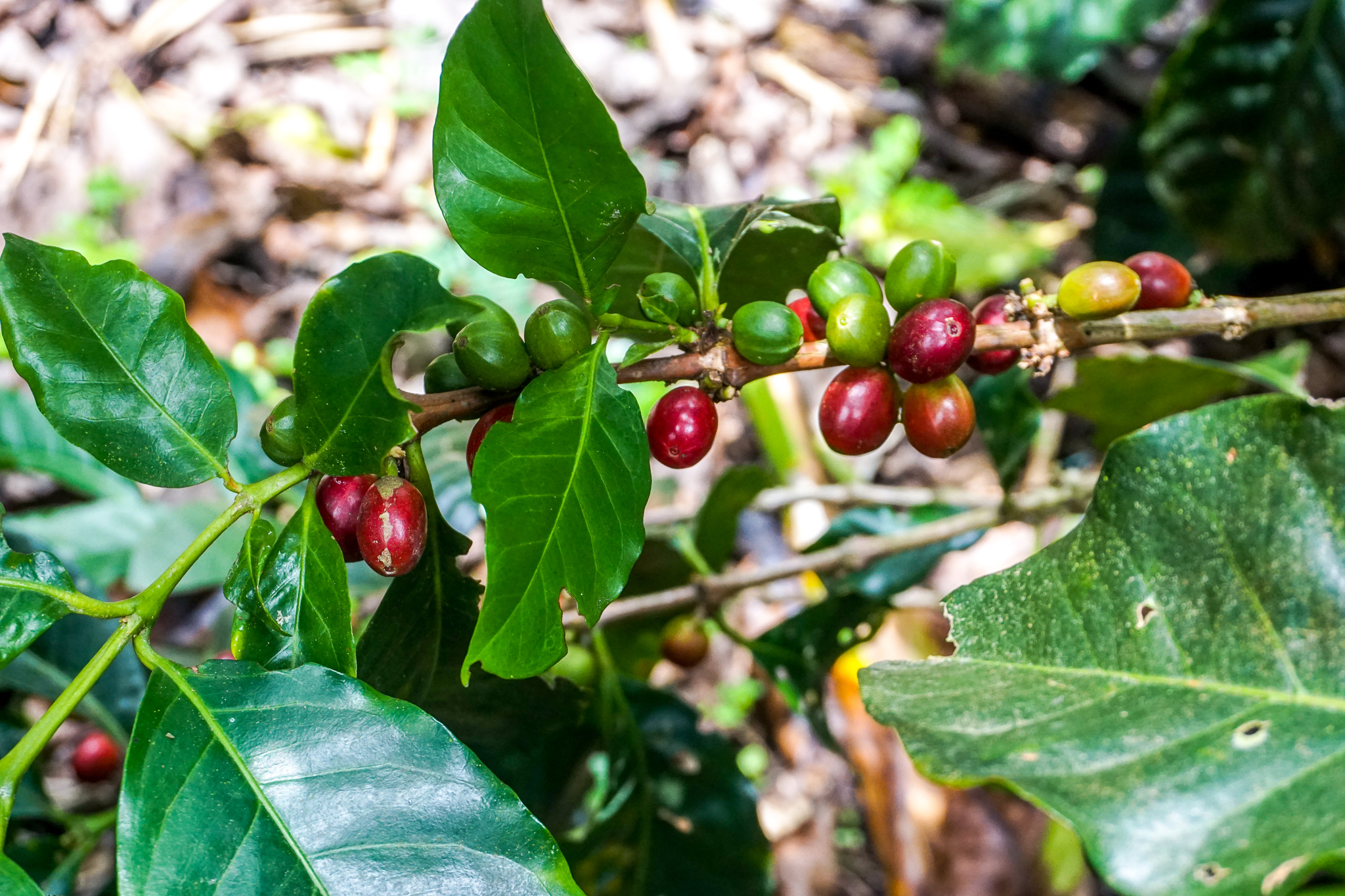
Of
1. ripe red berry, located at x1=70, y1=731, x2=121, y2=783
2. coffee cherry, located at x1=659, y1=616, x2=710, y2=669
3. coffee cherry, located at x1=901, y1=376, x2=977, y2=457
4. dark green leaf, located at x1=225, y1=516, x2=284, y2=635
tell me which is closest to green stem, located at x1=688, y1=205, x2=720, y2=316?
coffee cherry, located at x1=901, y1=376, x2=977, y2=457

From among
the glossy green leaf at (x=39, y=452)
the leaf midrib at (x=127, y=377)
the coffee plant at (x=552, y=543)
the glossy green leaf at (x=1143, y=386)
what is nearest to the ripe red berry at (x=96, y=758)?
the glossy green leaf at (x=39, y=452)

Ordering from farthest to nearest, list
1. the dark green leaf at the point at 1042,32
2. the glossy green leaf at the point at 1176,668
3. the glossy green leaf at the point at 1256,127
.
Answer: the dark green leaf at the point at 1042,32 < the glossy green leaf at the point at 1256,127 < the glossy green leaf at the point at 1176,668

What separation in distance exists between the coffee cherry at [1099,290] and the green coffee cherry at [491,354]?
21.4 inches

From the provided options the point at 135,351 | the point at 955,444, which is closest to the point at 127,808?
the point at 135,351

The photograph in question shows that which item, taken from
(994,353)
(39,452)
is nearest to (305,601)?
(994,353)

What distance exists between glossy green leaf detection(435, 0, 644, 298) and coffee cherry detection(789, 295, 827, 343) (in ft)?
0.91

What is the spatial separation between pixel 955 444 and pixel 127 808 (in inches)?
31.1

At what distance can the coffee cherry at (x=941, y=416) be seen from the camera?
846mm

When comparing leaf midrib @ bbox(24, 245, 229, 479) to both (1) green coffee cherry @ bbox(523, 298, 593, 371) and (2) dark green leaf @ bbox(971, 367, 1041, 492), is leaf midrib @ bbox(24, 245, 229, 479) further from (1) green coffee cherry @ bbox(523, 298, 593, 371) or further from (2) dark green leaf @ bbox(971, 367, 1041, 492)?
(2) dark green leaf @ bbox(971, 367, 1041, 492)

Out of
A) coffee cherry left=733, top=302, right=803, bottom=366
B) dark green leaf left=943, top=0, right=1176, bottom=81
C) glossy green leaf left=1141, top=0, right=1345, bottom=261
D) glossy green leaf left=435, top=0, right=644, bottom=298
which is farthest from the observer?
dark green leaf left=943, top=0, right=1176, bottom=81

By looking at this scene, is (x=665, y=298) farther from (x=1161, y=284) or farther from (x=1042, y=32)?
(x=1042, y=32)

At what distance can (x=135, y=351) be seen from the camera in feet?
2.56

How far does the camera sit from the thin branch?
864 millimetres

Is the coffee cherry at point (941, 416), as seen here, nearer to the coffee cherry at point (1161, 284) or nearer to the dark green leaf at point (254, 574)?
the coffee cherry at point (1161, 284)
